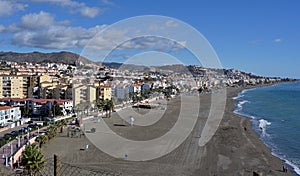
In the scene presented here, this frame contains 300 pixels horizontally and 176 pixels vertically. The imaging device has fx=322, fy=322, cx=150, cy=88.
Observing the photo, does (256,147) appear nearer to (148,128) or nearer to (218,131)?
(218,131)

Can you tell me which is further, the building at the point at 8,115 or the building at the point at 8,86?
the building at the point at 8,86

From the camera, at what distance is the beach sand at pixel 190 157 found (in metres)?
15.4

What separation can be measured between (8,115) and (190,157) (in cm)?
1921

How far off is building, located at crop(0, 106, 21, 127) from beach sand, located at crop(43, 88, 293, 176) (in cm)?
795

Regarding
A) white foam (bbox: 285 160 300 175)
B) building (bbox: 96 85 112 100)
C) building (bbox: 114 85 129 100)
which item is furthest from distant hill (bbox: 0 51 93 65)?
white foam (bbox: 285 160 300 175)

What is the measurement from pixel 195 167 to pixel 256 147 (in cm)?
696

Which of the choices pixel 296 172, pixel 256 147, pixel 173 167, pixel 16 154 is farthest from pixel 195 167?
pixel 16 154

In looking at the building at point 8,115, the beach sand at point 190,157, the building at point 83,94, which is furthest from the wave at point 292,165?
the building at point 83,94

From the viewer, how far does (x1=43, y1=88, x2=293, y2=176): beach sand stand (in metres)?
15.4

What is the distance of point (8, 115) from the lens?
96.4ft

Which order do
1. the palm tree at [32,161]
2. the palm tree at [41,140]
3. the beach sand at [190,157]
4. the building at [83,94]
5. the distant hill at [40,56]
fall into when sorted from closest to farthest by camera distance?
the palm tree at [32,161], the beach sand at [190,157], the palm tree at [41,140], the building at [83,94], the distant hill at [40,56]

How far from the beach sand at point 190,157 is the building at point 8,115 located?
795 centimetres

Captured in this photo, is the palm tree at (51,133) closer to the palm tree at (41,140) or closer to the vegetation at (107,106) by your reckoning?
the palm tree at (41,140)

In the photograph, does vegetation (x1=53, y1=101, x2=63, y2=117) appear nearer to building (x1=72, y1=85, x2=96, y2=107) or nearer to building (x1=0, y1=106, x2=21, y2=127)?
building (x1=0, y1=106, x2=21, y2=127)
